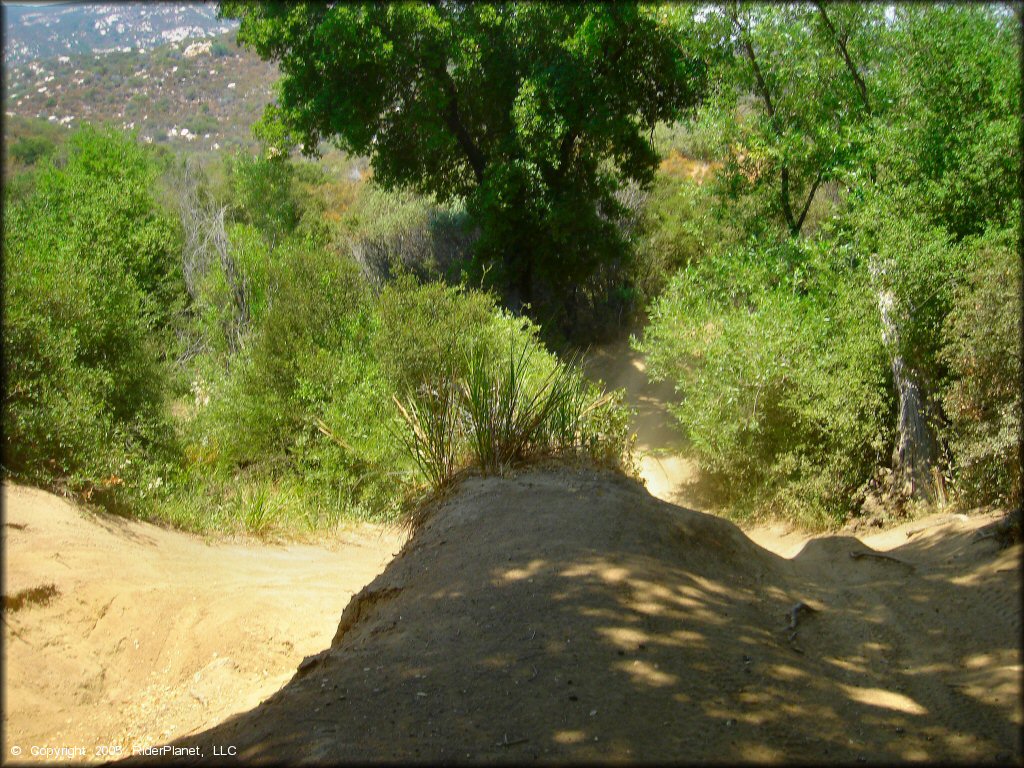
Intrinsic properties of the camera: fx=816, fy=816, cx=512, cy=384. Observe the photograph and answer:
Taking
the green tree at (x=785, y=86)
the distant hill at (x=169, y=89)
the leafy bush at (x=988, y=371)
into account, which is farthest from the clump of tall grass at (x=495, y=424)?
the distant hill at (x=169, y=89)

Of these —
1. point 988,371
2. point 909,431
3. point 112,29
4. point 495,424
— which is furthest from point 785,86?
point 112,29

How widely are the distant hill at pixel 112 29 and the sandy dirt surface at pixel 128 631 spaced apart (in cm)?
1614

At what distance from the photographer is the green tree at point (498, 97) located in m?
18.5

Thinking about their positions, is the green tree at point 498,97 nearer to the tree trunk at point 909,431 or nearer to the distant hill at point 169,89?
the tree trunk at point 909,431

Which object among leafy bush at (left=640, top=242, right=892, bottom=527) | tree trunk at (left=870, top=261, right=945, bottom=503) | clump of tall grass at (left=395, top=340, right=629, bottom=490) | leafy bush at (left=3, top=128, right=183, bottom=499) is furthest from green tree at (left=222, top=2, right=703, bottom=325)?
clump of tall grass at (left=395, top=340, right=629, bottom=490)

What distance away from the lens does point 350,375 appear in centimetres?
1543

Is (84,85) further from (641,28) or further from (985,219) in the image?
(985,219)

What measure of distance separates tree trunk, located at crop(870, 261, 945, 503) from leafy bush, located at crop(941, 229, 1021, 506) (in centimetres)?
96

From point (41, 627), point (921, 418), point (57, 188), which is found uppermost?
point (57, 188)

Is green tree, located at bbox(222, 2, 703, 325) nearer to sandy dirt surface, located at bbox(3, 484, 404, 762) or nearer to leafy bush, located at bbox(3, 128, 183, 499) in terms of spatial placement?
leafy bush, located at bbox(3, 128, 183, 499)

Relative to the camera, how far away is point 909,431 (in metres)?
11.8

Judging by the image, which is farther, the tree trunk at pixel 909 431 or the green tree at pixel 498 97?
the green tree at pixel 498 97

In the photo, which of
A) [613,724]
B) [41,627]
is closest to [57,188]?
[41,627]

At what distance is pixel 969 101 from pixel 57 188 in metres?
22.9
